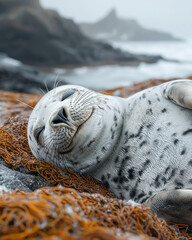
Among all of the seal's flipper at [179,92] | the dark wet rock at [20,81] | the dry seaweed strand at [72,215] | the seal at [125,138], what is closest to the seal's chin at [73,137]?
the seal at [125,138]

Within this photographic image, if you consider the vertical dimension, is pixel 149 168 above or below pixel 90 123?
below

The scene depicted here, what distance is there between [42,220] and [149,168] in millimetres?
1021

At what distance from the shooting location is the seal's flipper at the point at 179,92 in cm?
185

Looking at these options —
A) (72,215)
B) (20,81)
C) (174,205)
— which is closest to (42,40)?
(20,81)

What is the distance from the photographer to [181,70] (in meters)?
14.8

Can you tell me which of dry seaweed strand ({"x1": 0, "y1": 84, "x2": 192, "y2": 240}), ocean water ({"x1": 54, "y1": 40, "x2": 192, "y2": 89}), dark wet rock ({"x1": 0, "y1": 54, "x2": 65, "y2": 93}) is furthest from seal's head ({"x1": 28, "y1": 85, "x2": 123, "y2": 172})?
ocean water ({"x1": 54, "y1": 40, "x2": 192, "y2": 89})

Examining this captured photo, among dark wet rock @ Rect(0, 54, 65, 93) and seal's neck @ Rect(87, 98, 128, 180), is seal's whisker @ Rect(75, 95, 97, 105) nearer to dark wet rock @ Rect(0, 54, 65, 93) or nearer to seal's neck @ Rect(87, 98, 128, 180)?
seal's neck @ Rect(87, 98, 128, 180)

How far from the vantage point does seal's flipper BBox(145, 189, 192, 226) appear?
1.55 m

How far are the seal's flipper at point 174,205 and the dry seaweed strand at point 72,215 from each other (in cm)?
6

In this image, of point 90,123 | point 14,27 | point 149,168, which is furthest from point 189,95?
point 14,27

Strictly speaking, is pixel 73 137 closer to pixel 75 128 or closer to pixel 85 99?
pixel 75 128

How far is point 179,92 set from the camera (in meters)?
1.90

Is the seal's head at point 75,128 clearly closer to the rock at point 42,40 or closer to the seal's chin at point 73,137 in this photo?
the seal's chin at point 73,137

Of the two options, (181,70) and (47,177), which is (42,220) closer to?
(47,177)
